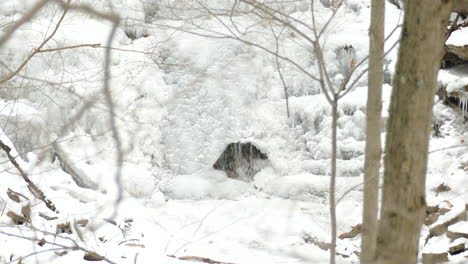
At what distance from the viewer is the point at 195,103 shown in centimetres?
838

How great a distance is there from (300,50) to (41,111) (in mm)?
3780

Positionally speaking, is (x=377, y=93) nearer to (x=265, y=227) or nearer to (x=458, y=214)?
(x=458, y=214)

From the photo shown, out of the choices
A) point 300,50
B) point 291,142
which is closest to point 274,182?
point 291,142

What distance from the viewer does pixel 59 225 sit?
17.0ft

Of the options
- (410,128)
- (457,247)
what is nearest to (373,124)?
(457,247)

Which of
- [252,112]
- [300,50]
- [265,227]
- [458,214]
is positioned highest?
[300,50]

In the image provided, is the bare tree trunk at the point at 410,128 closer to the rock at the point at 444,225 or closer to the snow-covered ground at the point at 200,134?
the rock at the point at 444,225

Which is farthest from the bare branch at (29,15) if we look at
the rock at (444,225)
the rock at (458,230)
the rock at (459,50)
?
the rock at (459,50)

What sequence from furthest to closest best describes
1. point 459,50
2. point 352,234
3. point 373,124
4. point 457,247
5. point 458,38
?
point 458,38 < point 459,50 < point 352,234 < point 457,247 < point 373,124

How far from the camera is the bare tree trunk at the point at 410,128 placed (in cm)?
158

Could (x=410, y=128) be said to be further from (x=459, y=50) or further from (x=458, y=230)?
(x=459, y=50)

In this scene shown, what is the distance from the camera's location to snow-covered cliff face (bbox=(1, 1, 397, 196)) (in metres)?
7.77


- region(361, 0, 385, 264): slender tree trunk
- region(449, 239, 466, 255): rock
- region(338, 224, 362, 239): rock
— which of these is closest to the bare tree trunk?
region(361, 0, 385, 264): slender tree trunk

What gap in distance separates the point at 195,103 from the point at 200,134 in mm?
505
